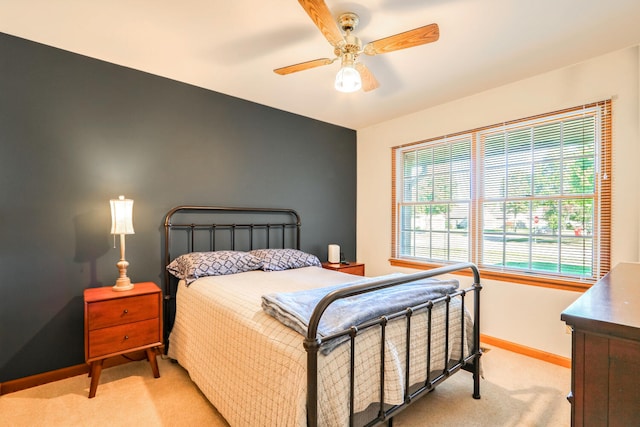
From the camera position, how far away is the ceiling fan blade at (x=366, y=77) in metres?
2.07

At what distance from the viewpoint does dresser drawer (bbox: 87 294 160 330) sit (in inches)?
80.5

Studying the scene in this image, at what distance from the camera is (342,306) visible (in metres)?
1.60

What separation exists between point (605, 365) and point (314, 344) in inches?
34.1

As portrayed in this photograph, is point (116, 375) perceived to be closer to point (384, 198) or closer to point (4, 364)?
point (4, 364)

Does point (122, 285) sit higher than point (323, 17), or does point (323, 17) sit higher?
point (323, 17)

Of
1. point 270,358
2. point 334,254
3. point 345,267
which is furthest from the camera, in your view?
point 334,254

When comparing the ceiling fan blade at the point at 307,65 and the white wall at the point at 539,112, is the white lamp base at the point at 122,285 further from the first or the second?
the white wall at the point at 539,112

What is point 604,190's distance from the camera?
7.84 feet

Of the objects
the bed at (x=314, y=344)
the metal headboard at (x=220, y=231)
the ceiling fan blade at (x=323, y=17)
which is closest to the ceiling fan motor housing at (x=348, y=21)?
the ceiling fan blade at (x=323, y=17)

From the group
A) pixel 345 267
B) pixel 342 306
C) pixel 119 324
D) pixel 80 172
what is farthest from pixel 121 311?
pixel 345 267

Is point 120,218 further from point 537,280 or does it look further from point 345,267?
point 537,280

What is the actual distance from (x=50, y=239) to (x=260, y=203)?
1.78 metres

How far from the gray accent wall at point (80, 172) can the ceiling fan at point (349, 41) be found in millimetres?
1313

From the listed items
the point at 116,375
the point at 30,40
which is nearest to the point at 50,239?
the point at 116,375
